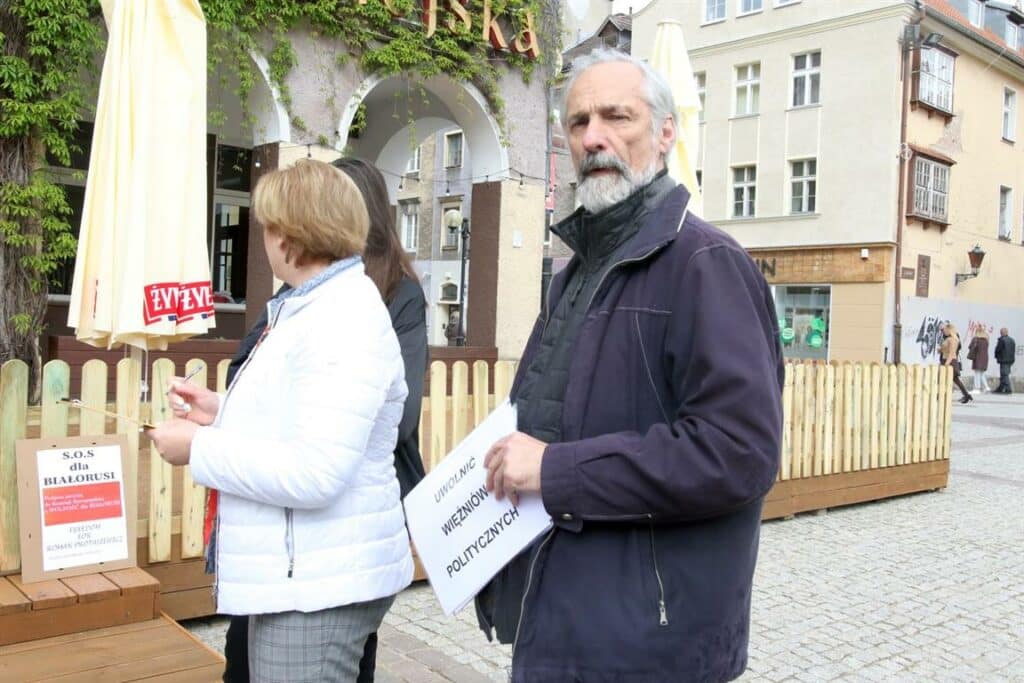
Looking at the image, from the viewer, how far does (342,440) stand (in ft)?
6.23

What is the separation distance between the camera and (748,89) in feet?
96.3

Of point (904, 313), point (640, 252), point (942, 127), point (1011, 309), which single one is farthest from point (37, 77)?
point (1011, 309)

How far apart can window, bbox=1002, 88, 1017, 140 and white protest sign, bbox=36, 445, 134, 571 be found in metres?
33.2

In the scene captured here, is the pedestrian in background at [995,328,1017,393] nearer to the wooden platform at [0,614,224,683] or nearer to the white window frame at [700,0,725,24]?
the white window frame at [700,0,725,24]

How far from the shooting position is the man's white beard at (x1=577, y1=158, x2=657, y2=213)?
1843 millimetres

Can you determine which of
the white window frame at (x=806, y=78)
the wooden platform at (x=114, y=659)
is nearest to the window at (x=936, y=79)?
the white window frame at (x=806, y=78)

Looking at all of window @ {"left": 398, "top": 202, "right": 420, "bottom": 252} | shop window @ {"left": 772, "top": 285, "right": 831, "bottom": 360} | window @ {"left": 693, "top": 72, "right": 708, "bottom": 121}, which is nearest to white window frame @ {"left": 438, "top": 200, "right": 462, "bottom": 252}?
window @ {"left": 398, "top": 202, "right": 420, "bottom": 252}

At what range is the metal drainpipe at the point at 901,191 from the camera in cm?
2572

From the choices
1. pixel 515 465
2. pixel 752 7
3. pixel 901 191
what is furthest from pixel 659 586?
pixel 752 7

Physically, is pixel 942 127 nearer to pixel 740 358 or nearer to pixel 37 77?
pixel 37 77

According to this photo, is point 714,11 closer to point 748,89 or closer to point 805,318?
point 748,89

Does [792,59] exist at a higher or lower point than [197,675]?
higher

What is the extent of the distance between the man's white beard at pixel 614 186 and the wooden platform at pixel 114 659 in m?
2.26

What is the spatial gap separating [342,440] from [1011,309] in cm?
3333
